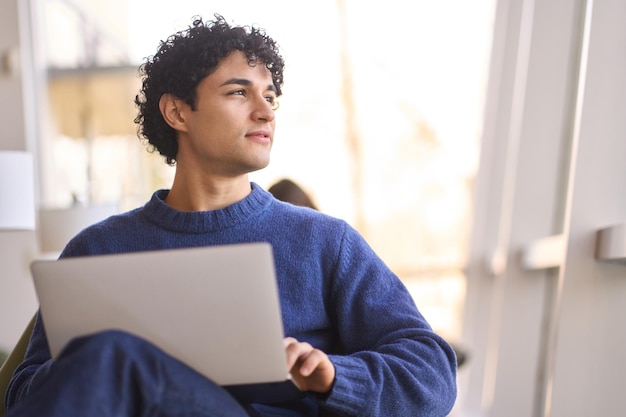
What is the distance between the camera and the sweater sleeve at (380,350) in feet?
4.62

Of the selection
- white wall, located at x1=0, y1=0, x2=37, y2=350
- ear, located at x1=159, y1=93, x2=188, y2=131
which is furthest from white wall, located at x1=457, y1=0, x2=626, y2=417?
white wall, located at x1=0, y1=0, x2=37, y2=350

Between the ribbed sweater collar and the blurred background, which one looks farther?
the blurred background

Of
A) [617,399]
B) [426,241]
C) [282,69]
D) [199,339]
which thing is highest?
[282,69]

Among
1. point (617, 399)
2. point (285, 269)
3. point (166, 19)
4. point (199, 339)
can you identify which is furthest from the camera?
point (166, 19)

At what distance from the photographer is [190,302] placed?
1.21 m

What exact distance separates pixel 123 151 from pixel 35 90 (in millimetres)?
660

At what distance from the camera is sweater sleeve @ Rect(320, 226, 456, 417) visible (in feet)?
4.62

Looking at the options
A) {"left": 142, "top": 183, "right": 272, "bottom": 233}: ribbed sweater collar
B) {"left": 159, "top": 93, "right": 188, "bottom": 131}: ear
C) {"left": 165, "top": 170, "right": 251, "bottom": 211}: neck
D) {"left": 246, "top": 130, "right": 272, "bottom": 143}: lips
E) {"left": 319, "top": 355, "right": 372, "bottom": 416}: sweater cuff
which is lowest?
{"left": 319, "top": 355, "right": 372, "bottom": 416}: sweater cuff

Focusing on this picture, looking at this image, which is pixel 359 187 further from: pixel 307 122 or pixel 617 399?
pixel 617 399

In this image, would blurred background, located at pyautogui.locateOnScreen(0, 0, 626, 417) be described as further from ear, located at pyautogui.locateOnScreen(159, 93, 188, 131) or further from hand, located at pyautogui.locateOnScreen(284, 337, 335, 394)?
hand, located at pyautogui.locateOnScreen(284, 337, 335, 394)

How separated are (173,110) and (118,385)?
88 cm

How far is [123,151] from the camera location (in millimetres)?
4930

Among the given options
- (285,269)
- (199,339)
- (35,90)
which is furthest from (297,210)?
(35,90)

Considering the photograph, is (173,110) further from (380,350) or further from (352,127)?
(352,127)
